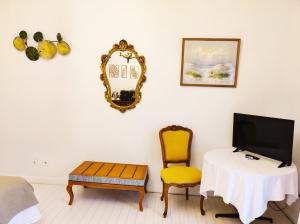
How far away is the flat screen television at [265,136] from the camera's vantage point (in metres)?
2.09

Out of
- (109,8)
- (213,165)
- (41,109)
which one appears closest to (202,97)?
(213,165)

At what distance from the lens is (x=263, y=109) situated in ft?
9.04

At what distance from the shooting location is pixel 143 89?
2.89 meters

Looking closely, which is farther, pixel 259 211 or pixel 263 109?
pixel 263 109

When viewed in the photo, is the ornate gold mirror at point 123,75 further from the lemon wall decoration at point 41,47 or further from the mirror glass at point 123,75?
the lemon wall decoration at point 41,47

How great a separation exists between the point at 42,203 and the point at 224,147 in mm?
2280

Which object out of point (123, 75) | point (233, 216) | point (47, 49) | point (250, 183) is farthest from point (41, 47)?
point (233, 216)

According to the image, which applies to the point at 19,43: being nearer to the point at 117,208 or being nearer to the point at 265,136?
the point at 117,208

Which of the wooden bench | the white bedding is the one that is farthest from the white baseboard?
the white bedding

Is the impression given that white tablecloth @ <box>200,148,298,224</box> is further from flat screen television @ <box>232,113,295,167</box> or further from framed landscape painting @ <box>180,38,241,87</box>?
framed landscape painting @ <box>180,38,241,87</box>

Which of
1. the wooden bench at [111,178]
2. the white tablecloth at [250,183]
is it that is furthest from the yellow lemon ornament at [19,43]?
the white tablecloth at [250,183]

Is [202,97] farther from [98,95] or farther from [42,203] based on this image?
[42,203]

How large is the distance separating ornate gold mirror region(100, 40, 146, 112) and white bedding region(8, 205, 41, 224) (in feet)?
4.75

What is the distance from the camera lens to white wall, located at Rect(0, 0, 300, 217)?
8.70ft
